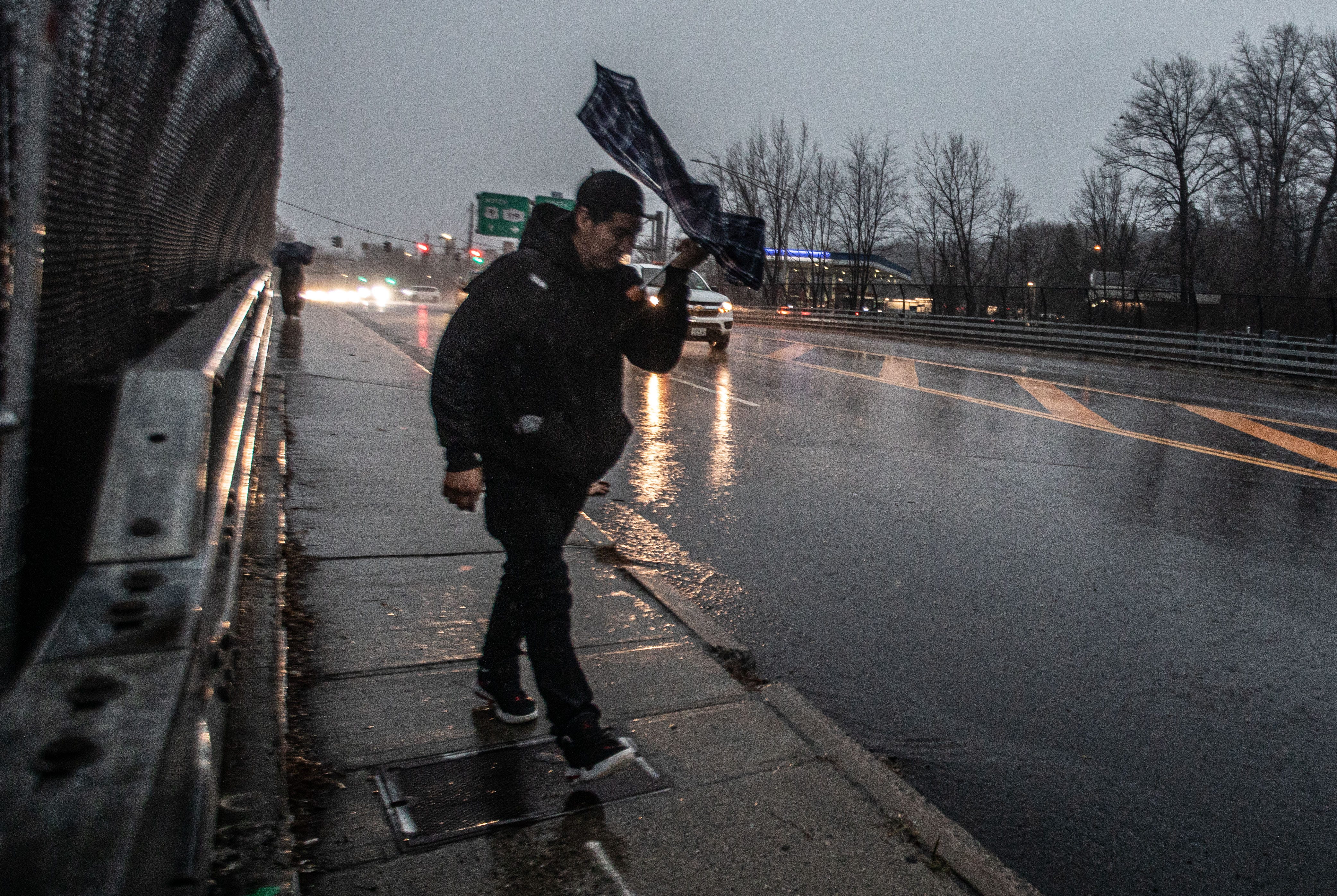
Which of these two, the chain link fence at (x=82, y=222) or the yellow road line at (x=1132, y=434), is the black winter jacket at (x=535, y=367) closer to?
the chain link fence at (x=82, y=222)

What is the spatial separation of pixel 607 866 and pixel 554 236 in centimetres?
175

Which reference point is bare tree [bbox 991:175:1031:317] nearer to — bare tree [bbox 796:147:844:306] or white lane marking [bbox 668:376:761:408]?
bare tree [bbox 796:147:844:306]

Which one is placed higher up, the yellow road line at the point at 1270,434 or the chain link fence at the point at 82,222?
the chain link fence at the point at 82,222

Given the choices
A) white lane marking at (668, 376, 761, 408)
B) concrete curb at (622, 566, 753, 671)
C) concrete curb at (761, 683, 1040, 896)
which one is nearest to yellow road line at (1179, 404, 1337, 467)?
white lane marking at (668, 376, 761, 408)

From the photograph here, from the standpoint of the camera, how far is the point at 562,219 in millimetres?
2842

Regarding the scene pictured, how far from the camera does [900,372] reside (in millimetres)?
16781

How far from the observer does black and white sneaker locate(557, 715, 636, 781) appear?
2.69 metres

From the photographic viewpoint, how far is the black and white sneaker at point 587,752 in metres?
2.69

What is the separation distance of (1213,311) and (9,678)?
89.5 ft

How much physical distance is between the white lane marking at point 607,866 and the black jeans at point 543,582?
1.23 ft

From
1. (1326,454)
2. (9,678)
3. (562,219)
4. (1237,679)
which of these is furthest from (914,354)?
(9,678)

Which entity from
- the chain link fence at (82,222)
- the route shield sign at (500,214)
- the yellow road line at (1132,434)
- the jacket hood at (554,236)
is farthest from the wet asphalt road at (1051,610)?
the route shield sign at (500,214)

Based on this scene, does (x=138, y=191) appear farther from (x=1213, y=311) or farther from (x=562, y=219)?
(x=1213, y=311)

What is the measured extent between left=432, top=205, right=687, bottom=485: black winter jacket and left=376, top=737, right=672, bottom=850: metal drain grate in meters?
0.87
